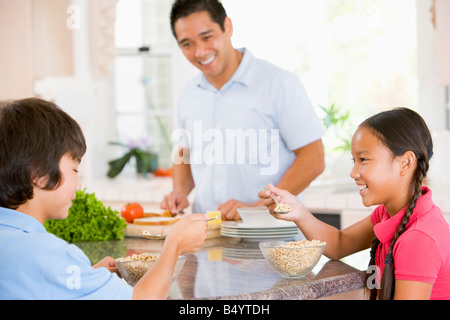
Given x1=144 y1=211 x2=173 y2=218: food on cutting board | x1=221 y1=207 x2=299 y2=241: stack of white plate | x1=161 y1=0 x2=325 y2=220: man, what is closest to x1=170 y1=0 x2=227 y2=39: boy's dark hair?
x1=161 y1=0 x2=325 y2=220: man

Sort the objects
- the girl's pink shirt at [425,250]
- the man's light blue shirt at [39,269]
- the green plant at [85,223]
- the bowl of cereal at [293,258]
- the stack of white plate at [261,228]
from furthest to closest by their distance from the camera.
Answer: the green plant at [85,223] → the stack of white plate at [261,228] → the bowl of cereal at [293,258] → the girl's pink shirt at [425,250] → the man's light blue shirt at [39,269]

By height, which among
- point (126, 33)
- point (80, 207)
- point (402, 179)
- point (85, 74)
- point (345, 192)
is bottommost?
point (345, 192)

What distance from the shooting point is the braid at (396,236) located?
129 cm

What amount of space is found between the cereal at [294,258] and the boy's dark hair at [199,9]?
3.92ft

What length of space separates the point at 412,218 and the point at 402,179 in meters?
0.10

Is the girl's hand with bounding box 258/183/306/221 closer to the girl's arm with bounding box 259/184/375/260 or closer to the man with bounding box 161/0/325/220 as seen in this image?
the girl's arm with bounding box 259/184/375/260

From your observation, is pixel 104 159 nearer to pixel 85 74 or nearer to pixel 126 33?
pixel 85 74

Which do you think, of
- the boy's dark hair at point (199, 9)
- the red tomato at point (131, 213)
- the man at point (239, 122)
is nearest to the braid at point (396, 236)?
the man at point (239, 122)

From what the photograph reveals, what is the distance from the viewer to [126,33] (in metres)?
4.27

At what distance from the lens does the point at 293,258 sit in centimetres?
136

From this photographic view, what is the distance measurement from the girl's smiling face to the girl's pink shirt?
0.21ft

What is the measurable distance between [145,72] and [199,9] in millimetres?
2024

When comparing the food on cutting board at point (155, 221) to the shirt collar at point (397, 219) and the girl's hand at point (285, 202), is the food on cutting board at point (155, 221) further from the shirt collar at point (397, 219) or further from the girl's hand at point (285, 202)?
the shirt collar at point (397, 219)
